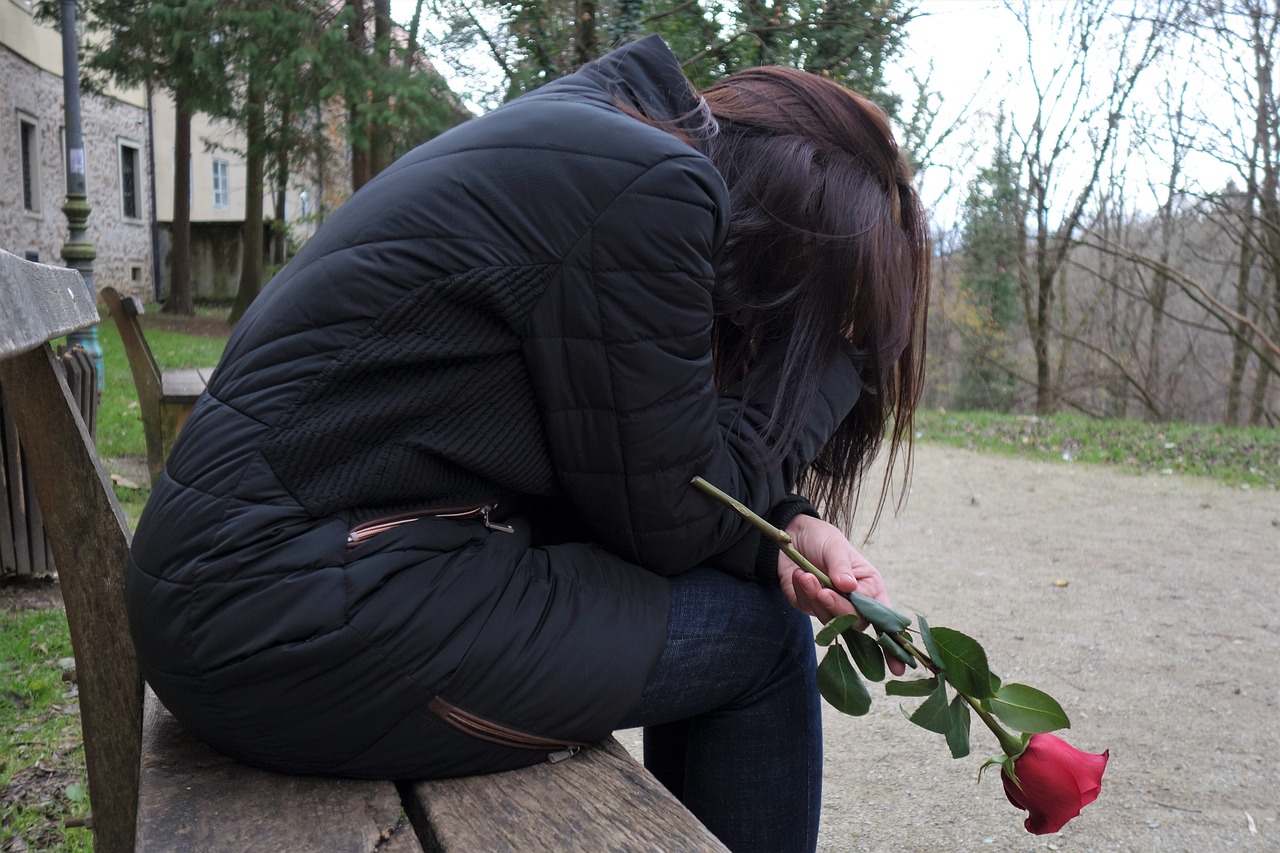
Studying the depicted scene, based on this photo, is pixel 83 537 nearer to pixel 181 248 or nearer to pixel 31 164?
pixel 181 248

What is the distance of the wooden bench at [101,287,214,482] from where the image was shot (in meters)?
5.37

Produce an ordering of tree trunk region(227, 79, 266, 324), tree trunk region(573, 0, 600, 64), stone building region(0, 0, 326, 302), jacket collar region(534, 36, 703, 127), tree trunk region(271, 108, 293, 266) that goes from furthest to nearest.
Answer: stone building region(0, 0, 326, 302) < tree trunk region(227, 79, 266, 324) < tree trunk region(271, 108, 293, 266) < tree trunk region(573, 0, 600, 64) < jacket collar region(534, 36, 703, 127)

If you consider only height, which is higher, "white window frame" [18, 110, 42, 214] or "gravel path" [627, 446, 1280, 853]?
"white window frame" [18, 110, 42, 214]

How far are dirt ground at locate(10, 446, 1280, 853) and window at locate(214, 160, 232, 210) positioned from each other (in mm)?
31344

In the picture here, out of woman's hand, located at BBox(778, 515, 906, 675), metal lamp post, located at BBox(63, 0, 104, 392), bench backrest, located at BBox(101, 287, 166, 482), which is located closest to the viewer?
woman's hand, located at BBox(778, 515, 906, 675)

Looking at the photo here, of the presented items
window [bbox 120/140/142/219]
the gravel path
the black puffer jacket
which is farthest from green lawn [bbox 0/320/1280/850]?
window [bbox 120/140/142/219]

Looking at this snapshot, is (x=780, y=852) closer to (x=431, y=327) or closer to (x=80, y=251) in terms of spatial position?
(x=431, y=327)

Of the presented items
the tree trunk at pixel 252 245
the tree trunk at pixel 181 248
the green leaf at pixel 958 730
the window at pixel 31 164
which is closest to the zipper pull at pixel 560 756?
the green leaf at pixel 958 730

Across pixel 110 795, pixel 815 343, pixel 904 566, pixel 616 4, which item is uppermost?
pixel 616 4

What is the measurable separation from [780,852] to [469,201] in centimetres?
106

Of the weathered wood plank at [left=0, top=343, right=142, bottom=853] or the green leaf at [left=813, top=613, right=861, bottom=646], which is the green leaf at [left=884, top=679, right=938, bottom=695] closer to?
the green leaf at [left=813, top=613, right=861, bottom=646]

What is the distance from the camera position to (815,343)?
6.04 ft

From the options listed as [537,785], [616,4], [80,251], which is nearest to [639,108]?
[537,785]

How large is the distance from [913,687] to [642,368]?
535mm
